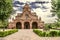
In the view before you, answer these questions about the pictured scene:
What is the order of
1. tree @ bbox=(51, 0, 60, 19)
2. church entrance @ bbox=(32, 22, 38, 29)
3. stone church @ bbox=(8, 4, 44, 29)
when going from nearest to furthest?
1. tree @ bbox=(51, 0, 60, 19)
2. stone church @ bbox=(8, 4, 44, 29)
3. church entrance @ bbox=(32, 22, 38, 29)

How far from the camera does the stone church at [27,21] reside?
7856cm

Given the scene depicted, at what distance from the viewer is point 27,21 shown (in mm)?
80812

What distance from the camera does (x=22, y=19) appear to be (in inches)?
3189

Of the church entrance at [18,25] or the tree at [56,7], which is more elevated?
the tree at [56,7]

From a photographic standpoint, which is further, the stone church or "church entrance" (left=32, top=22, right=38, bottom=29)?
"church entrance" (left=32, top=22, right=38, bottom=29)

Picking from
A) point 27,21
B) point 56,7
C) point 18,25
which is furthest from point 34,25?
point 56,7

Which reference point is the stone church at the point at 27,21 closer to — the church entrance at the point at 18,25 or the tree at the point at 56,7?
the church entrance at the point at 18,25

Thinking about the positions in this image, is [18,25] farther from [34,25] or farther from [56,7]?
[56,7]

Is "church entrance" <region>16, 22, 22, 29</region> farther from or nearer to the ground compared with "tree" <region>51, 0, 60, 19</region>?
nearer to the ground

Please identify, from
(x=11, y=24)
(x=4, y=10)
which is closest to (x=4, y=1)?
(x=4, y=10)

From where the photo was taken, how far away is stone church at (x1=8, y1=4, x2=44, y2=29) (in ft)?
258

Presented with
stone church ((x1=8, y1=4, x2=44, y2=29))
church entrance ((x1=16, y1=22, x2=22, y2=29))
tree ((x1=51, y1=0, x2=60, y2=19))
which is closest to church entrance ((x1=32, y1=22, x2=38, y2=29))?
stone church ((x1=8, y1=4, x2=44, y2=29))

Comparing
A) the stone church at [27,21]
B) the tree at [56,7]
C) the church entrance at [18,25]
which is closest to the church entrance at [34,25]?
the stone church at [27,21]

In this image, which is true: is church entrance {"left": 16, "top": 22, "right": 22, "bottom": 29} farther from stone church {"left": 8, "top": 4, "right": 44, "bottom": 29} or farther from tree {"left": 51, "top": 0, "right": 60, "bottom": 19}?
tree {"left": 51, "top": 0, "right": 60, "bottom": 19}
